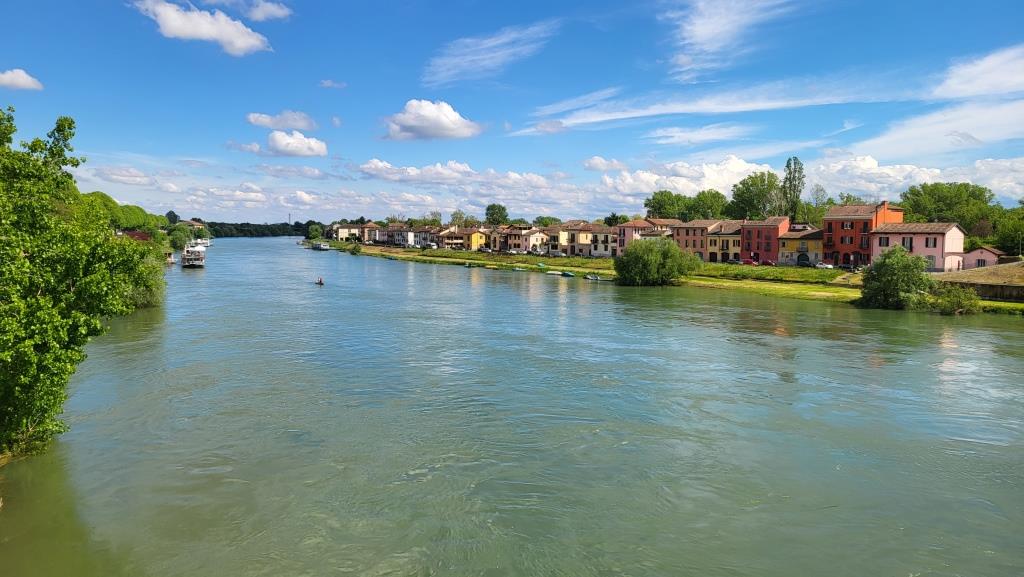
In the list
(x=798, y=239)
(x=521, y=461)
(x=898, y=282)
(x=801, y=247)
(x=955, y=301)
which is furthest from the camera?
(x=798, y=239)

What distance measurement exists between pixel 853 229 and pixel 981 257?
1531cm

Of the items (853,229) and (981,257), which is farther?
(853,229)

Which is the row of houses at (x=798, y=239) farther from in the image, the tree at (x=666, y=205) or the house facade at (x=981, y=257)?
the tree at (x=666, y=205)

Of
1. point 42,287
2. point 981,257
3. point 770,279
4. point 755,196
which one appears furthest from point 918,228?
point 42,287

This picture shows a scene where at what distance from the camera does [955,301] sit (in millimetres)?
57531

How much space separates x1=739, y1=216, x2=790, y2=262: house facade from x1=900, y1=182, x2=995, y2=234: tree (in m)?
23.0

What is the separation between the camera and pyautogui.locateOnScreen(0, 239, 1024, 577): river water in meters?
15.1

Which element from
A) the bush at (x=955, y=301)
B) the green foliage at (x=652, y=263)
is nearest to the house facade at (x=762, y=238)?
the green foliage at (x=652, y=263)

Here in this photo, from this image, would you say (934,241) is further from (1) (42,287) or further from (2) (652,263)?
(1) (42,287)

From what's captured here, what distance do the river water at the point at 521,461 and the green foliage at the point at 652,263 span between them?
139 ft

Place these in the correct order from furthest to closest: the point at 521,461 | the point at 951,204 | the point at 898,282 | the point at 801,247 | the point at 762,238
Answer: the point at 951,204, the point at 762,238, the point at 801,247, the point at 898,282, the point at 521,461

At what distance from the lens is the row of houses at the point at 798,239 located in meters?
79.1

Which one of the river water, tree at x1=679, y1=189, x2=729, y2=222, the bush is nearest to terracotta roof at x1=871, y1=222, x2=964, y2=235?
the bush

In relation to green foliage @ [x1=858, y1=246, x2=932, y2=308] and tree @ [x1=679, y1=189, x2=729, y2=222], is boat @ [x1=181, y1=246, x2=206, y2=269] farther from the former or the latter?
tree @ [x1=679, y1=189, x2=729, y2=222]
